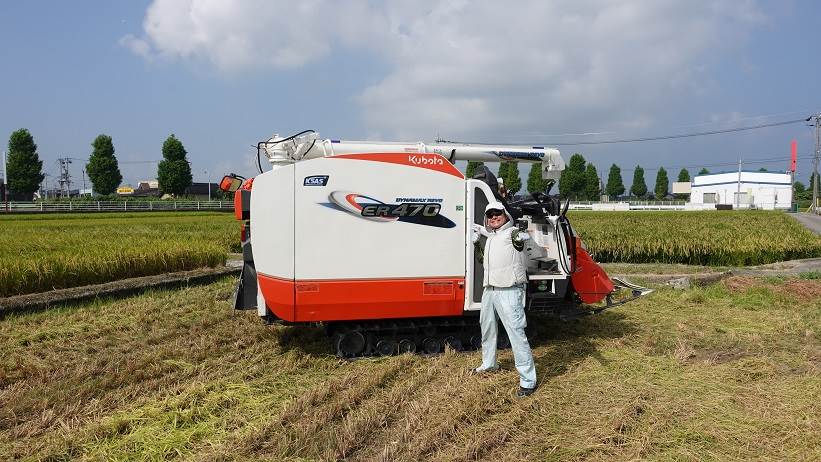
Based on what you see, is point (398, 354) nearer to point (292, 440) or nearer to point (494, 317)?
point (494, 317)

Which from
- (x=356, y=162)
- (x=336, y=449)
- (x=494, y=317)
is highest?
(x=356, y=162)

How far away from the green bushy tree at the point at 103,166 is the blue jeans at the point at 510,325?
195ft

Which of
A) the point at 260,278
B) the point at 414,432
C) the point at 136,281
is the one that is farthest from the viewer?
the point at 136,281

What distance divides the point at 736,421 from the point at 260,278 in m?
4.72

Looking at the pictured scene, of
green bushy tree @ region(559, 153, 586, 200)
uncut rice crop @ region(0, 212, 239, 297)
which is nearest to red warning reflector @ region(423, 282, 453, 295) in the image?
uncut rice crop @ region(0, 212, 239, 297)

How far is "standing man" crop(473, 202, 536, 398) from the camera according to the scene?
5.21 meters

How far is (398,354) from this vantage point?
633 cm

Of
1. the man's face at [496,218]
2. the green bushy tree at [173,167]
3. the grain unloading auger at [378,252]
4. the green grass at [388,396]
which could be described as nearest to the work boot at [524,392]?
the green grass at [388,396]

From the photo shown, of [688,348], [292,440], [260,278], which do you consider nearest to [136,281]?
[260,278]

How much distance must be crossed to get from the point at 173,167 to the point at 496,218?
192 ft

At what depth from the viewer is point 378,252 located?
5.88m

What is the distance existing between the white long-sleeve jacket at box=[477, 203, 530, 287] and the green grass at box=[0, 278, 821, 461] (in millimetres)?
995

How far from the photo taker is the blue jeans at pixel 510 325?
518cm

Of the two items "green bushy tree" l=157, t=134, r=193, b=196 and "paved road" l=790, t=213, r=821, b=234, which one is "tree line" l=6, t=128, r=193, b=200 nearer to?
"green bushy tree" l=157, t=134, r=193, b=196
